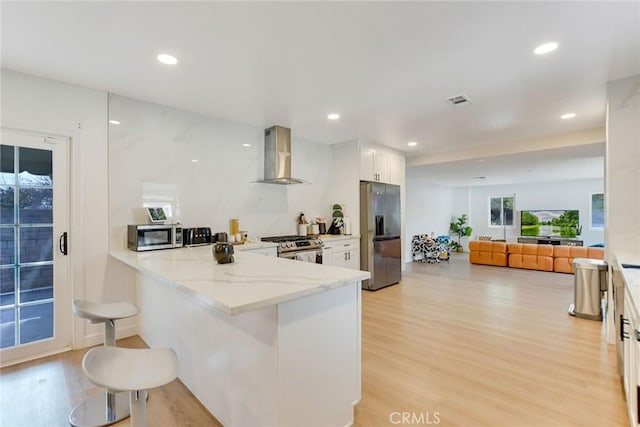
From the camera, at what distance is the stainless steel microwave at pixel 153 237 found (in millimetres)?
2828

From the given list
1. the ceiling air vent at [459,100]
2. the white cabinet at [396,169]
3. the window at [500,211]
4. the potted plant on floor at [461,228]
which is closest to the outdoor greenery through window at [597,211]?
the window at [500,211]

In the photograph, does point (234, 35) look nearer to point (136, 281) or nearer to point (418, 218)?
point (136, 281)

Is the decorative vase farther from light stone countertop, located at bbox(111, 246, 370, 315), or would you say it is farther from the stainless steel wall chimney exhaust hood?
the stainless steel wall chimney exhaust hood

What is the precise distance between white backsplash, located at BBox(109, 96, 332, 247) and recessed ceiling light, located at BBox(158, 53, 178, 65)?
41.4 inches

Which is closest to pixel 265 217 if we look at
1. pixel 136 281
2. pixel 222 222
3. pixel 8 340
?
pixel 222 222

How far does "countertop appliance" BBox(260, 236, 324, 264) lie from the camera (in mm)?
3744

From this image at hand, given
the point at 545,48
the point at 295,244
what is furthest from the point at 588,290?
the point at 295,244

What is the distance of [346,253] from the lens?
4629 millimetres

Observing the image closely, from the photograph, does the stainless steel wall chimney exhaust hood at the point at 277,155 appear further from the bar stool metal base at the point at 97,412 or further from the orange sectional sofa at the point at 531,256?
the orange sectional sofa at the point at 531,256

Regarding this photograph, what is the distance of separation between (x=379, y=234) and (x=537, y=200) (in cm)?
788

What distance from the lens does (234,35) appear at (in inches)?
79.6

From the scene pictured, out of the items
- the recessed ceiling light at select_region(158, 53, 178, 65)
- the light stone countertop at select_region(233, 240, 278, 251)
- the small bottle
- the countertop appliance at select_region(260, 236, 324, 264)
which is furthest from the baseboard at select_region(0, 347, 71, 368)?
the recessed ceiling light at select_region(158, 53, 178, 65)

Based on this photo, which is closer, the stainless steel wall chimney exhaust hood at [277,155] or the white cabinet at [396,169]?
the stainless steel wall chimney exhaust hood at [277,155]

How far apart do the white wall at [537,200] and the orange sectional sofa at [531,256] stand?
383cm
